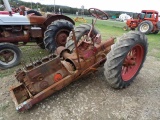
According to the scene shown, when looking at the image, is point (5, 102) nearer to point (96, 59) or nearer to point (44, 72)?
point (44, 72)

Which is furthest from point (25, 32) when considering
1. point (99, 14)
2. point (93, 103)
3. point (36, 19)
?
point (93, 103)

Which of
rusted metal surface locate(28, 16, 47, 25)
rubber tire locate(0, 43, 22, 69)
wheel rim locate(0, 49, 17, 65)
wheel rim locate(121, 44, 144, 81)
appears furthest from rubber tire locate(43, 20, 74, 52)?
wheel rim locate(121, 44, 144, 81)

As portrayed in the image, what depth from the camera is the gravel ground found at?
7.83 ft

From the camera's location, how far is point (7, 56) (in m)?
3.94

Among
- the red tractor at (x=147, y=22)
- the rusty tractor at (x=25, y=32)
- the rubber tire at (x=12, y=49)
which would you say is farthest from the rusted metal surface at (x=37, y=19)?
the red tractor at (x=147, y=22)

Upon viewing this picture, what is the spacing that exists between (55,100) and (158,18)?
11909 mm

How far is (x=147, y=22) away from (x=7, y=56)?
9.74 meters

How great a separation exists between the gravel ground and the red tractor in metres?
8.45

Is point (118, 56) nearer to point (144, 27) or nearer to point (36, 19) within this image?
point (36, 19)

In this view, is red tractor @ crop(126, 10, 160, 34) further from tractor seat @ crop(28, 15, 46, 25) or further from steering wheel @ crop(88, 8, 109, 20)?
steering wheel @ crop(88, 8, 109, 20)

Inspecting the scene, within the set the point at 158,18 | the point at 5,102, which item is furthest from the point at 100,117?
the point at 158,18

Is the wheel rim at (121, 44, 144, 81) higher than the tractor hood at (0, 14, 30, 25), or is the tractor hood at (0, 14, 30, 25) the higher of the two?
the tractor hood at (0, 14, 30, 25)

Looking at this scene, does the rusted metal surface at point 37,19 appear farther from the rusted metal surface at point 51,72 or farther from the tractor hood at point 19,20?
the rusted metal surface at point 51,72

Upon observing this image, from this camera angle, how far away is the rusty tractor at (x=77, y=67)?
241 cm
